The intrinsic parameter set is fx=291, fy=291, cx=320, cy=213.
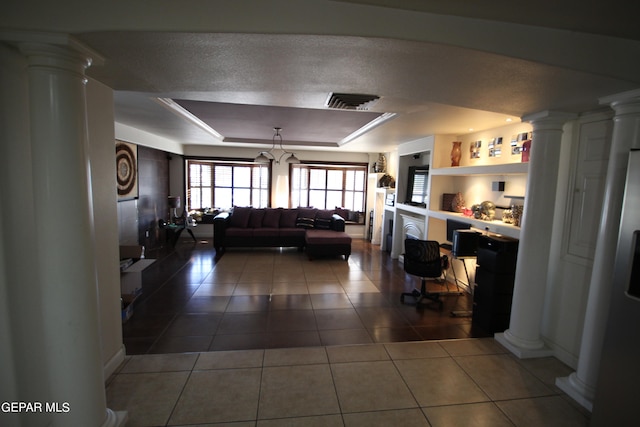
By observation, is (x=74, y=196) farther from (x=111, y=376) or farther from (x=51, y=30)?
(x=111, y=376)

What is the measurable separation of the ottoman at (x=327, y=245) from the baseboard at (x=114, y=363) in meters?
3.95

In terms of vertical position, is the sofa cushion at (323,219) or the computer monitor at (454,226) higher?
the computer monitor at (454,226)

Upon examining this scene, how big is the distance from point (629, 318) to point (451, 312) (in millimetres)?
2151

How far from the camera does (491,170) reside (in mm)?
3648

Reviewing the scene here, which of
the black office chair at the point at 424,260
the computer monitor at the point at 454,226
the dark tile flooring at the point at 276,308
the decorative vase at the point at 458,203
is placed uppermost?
the decorative vase at the point at 458,203

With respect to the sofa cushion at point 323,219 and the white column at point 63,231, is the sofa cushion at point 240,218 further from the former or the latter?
the white column at point 63,231

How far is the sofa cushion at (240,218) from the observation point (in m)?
7.00

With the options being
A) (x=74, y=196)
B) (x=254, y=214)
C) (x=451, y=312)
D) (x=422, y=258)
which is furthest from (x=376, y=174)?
(x=74, y=196)

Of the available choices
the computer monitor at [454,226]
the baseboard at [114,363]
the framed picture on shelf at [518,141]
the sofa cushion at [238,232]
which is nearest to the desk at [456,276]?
the computer monitor at [454,226]

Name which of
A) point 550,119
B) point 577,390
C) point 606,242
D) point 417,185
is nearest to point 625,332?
point 606,242

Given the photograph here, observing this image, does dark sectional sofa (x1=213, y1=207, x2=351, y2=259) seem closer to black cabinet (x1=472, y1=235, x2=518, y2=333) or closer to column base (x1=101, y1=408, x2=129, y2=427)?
black cabinet (x1=472, y1=235, x2=518, y2=333)

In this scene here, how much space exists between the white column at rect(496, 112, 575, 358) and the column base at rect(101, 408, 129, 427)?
3.33 m

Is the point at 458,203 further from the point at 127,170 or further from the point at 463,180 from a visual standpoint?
the point at 127,170

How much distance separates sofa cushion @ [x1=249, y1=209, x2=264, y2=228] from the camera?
278 inches
